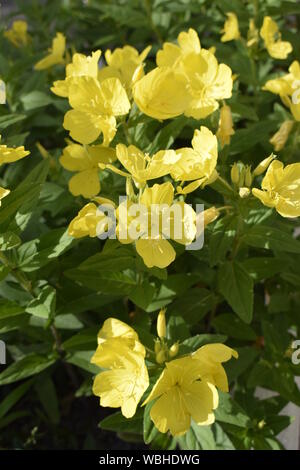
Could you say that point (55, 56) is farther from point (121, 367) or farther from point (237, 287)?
point (121, 367)

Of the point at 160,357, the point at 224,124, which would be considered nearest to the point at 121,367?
the point at 160,357

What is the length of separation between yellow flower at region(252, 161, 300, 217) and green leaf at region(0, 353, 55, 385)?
746 mm

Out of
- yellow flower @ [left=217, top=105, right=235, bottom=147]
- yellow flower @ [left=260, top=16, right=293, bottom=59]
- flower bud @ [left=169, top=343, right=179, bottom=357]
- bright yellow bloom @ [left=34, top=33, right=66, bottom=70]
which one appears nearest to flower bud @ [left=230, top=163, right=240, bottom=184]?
yellow flower @ [left=217, top=105, right=235, bottom=147]

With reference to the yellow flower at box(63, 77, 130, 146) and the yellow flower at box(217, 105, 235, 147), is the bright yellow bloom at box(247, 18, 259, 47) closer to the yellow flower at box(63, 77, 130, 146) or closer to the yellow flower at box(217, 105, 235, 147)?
the yellow flower at box(217, 105, 235, 147)

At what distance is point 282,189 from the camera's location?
46.4 inches

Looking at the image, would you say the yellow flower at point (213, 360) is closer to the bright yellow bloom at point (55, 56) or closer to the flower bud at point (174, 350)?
the flower bud at point (174, 350)

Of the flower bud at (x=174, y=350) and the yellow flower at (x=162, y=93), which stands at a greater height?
the yellow flower at (x=162, y=93)

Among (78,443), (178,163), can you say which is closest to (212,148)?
(178,163)

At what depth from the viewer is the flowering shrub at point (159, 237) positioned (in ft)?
3.66

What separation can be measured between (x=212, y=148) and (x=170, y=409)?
528mm

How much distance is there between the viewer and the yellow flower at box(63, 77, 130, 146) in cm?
121

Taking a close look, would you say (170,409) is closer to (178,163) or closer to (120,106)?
(178,163)

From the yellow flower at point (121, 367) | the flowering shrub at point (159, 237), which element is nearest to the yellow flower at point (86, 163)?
the flowering shrub at point (159, 237)
